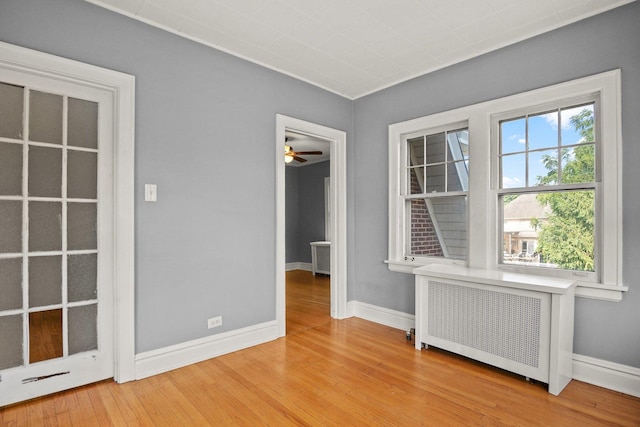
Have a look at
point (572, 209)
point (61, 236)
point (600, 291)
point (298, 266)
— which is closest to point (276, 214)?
point (61, 236)

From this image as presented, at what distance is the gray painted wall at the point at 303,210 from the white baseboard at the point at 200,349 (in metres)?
4.75

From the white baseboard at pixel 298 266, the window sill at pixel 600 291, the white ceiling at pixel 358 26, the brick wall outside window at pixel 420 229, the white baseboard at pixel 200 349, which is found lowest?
the white baseboard at pixel 298 266

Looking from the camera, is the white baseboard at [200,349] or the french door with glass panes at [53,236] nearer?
the french door with glass panes at [53,236]

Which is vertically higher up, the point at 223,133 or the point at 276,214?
the point at 223,133

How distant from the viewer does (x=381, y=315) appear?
3.99 metres

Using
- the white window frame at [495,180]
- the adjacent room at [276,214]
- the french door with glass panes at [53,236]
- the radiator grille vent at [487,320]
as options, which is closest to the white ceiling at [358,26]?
the adjacent room at [276,214]

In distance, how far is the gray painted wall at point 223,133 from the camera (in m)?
2.41

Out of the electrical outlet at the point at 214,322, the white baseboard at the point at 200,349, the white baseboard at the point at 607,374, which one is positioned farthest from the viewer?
the electrical outlet at the point at 214,322

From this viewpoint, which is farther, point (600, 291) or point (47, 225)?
point (600, 291)

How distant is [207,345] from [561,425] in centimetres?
259

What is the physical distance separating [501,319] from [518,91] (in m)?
1.93

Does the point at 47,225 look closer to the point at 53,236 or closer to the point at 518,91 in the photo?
the point at 53,236

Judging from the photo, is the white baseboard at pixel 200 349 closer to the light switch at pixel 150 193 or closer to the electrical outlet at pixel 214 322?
the electrical outlet at pixel 214 322

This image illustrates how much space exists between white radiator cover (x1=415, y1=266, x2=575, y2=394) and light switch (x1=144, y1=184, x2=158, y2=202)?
2.36 m
